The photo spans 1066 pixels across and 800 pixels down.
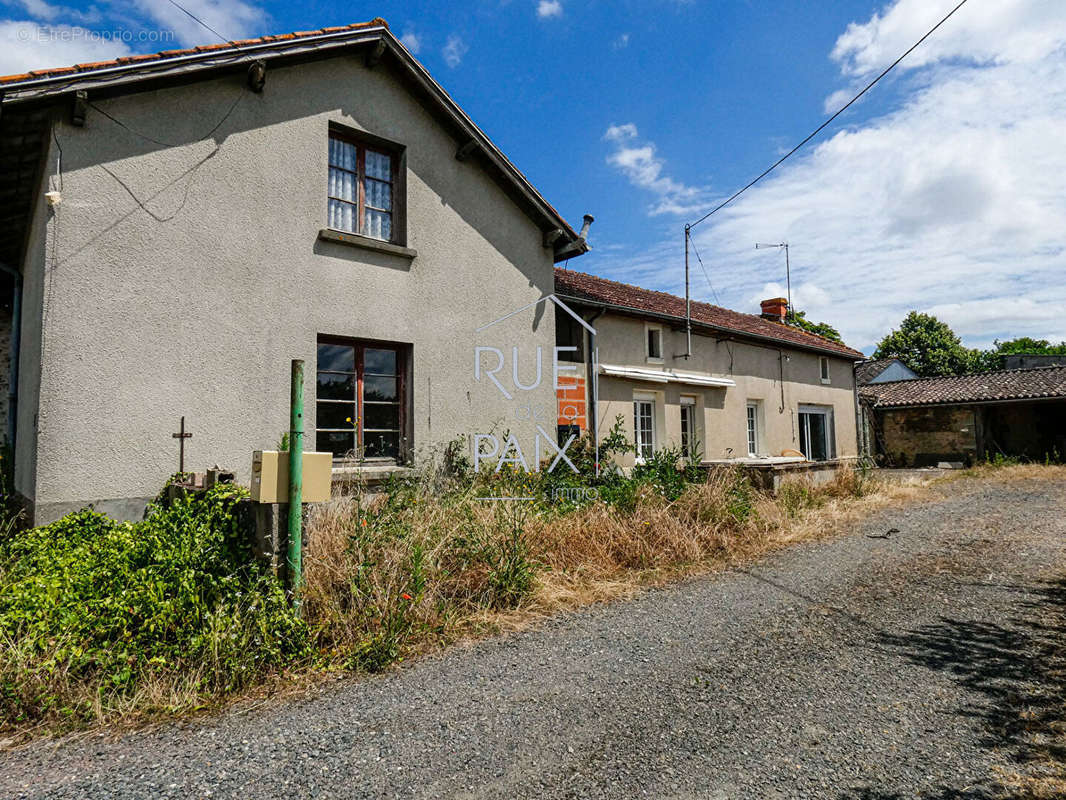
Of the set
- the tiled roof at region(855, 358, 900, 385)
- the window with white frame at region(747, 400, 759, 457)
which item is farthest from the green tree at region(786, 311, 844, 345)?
the window with white frame at region(747, 400, 759, 457)

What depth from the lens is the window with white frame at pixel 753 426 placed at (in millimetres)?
15516

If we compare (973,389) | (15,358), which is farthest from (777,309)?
(15,358)

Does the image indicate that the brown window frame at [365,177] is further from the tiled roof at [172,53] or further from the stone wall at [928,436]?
the stone wall at [928,436]

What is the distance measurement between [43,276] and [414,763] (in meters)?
5.68

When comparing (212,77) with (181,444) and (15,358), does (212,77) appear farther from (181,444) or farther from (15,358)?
(15,358)

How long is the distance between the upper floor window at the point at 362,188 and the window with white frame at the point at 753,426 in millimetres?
10866

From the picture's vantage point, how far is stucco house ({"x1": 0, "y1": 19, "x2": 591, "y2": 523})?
5.70m

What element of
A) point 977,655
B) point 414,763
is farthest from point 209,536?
point 977,655

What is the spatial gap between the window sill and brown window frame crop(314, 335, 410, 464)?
1.14 m

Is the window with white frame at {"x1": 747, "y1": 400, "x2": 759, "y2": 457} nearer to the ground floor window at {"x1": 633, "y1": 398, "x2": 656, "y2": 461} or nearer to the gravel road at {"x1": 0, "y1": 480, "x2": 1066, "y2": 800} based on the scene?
the ground floor window at {"x1": 633, "y1": 398, "x2": 656, "y2": 461}

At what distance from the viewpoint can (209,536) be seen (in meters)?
4.59

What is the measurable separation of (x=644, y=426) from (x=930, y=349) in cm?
4517

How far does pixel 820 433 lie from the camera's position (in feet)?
59.7

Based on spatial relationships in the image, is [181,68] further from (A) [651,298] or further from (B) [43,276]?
(A) [651,298]
